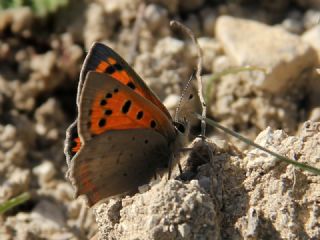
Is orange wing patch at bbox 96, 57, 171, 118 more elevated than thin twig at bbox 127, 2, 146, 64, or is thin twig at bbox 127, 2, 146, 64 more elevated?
thin twig at bbox 127, 2, 146, 64

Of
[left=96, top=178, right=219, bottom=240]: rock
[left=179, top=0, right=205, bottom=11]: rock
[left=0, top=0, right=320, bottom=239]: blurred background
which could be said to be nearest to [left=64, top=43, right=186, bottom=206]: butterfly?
[left=96, top=178, right=219, bottom=240]: rock

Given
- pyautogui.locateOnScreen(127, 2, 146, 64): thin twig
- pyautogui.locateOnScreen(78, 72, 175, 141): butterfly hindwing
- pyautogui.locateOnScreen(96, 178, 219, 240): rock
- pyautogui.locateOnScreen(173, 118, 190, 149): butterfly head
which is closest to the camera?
pyautogui.locateOnScreen(96, 178, 219, 240): rock

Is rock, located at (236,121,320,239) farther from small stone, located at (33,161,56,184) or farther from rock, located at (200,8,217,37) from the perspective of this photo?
rock, located at (200,8,217,37)

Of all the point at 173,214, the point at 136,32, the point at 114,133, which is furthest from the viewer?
the point at 136,32

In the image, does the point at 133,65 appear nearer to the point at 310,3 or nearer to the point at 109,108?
the point at 310,3

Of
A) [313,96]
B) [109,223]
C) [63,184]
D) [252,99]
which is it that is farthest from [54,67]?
[109,223]

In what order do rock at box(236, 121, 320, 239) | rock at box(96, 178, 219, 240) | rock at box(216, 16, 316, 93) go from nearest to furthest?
rock at box(96, 178, 219, 240), rock at box(236, 121, 320, 239), rock at box(216, 16, 316, 93)

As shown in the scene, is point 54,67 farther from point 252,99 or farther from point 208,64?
point 252,99

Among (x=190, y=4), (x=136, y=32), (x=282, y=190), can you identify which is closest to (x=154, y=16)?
(x=136, y=32)
